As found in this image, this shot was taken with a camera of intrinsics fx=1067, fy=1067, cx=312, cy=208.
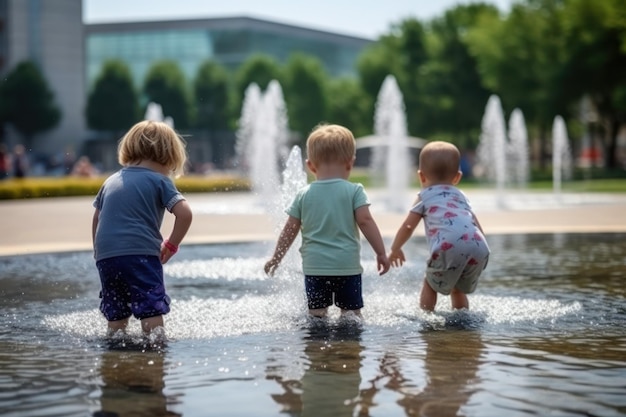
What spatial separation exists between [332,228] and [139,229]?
1066 mm

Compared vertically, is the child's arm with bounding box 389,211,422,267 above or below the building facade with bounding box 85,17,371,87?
below

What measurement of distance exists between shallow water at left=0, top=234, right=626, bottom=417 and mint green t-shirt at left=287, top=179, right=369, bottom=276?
0.36 meters

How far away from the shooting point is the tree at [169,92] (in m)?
86.9

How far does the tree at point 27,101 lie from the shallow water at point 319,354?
74.5 metres

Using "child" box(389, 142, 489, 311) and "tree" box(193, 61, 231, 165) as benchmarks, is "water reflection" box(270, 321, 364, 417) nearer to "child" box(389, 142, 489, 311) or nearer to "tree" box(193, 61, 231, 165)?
"child" box(389, 142, 489, 311)

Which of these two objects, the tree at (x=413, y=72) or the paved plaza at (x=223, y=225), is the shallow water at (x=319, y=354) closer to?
the paved plaza at (x=223, y=225)

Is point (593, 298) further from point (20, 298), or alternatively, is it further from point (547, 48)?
point (547, 48)

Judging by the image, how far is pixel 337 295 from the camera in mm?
5934

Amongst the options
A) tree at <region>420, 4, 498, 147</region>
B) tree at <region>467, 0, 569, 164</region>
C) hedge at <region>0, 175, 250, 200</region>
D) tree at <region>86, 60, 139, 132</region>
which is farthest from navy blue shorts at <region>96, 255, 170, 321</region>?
tree at <region>86, 60, 139, 132</region>

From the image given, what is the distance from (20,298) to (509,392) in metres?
4.60

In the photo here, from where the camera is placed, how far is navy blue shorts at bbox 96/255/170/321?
544 cm

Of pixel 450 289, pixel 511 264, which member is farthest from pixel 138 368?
pixel 511 264

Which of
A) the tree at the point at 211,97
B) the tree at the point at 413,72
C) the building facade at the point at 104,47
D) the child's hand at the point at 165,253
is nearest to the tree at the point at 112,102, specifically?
the building facade at the point at 104,47

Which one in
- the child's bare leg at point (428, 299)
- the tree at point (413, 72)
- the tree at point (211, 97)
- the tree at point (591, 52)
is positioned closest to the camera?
the child's bare leg at point (428, 299)
